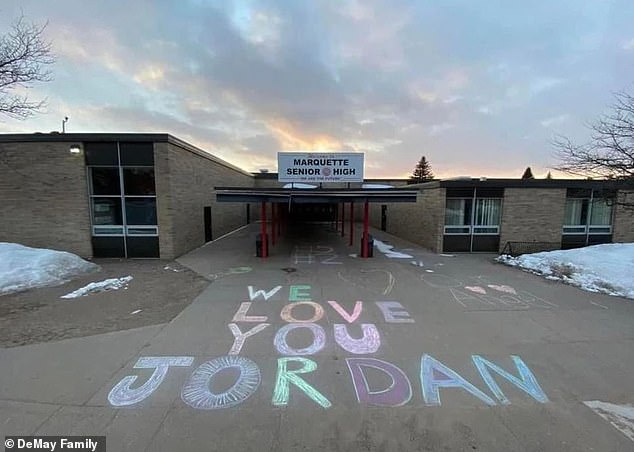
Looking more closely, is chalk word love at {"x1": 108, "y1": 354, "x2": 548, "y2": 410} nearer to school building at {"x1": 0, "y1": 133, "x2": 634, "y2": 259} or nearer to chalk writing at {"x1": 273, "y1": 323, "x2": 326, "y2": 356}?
chalk writing at {"x1": 273, "y1": 323, "x2": 326, "y2": 356}

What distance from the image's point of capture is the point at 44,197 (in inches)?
452

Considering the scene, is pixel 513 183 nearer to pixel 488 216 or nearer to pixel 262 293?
pixel 488 216

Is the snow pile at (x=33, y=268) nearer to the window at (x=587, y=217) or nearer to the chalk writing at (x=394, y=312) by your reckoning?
the chalk writing at (x=394, y=312)

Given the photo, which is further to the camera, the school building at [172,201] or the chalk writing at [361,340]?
the school building at [172,201]

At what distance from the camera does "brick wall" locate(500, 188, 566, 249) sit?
14.3 m

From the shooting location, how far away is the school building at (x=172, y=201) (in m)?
11.4

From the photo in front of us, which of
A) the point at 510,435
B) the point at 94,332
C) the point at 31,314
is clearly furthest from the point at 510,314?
the point at 31,314

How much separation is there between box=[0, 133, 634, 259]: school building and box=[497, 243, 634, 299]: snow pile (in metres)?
2.59

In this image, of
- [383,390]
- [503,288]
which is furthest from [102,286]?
[503,288]

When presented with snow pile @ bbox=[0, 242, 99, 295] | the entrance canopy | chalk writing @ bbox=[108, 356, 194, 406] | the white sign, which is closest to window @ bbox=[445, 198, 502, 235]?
the entrance canopy

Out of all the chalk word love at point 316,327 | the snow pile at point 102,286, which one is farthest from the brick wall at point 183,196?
the chalk word love at point 316,327

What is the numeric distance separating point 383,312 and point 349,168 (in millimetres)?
9408

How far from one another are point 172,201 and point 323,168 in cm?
699

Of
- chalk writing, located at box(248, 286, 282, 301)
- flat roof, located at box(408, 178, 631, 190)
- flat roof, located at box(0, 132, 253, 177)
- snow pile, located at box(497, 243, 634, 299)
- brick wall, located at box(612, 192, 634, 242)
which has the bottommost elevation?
chalk writing, located at box(248, 286, 282, 301)
